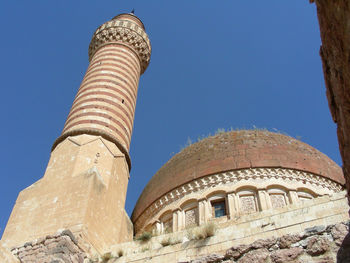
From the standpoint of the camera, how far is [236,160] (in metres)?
13.2

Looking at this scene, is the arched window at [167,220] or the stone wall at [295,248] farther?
the arched window at [167,220]

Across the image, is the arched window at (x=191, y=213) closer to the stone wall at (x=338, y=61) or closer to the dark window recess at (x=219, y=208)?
the dark window recess at (x=219, y=208)

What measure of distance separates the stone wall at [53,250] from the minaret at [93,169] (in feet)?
0.71

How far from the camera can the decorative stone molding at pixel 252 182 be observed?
1258 centimetres

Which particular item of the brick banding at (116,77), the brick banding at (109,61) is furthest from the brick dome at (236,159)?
the brick banding at (109,61)

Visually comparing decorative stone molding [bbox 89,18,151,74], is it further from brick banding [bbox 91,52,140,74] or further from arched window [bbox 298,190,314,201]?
arched window [bbox 298,190,314,201]

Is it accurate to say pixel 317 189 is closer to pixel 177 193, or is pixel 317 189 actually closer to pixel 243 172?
pixel 243 172

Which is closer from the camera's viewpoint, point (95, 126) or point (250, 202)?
point (95, 126)

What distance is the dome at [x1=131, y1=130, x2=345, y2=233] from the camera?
42.9 ft

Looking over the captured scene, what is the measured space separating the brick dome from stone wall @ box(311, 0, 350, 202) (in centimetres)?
1056

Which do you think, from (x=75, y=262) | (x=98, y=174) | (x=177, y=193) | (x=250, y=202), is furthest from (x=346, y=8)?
(x=177, y=193)

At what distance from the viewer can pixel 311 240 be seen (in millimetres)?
5895

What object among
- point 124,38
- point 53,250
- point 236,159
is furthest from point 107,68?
point 53,250

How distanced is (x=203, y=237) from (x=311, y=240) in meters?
1.84
